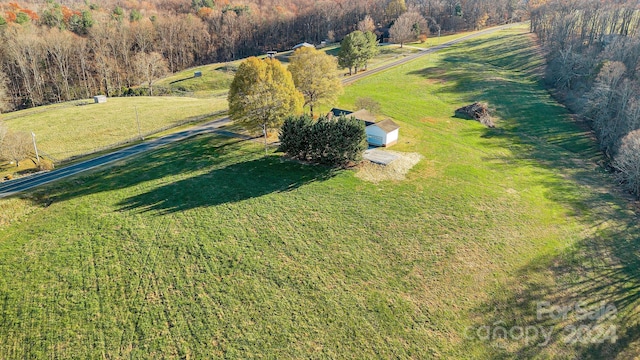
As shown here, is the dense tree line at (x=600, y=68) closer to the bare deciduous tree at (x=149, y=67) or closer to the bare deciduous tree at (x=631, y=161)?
the bare deciduous tree at (x=631, y=161)

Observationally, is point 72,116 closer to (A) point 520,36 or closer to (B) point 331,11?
(B) point 331,11

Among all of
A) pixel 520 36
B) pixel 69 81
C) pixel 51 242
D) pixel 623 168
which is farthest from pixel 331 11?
pixel 51 242

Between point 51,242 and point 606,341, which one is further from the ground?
point 51,242

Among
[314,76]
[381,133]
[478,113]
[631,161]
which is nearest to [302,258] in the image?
[381,133]

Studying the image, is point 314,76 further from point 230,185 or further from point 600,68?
point 600,68

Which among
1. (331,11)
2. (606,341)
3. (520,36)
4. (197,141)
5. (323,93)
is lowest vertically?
(606,341)
